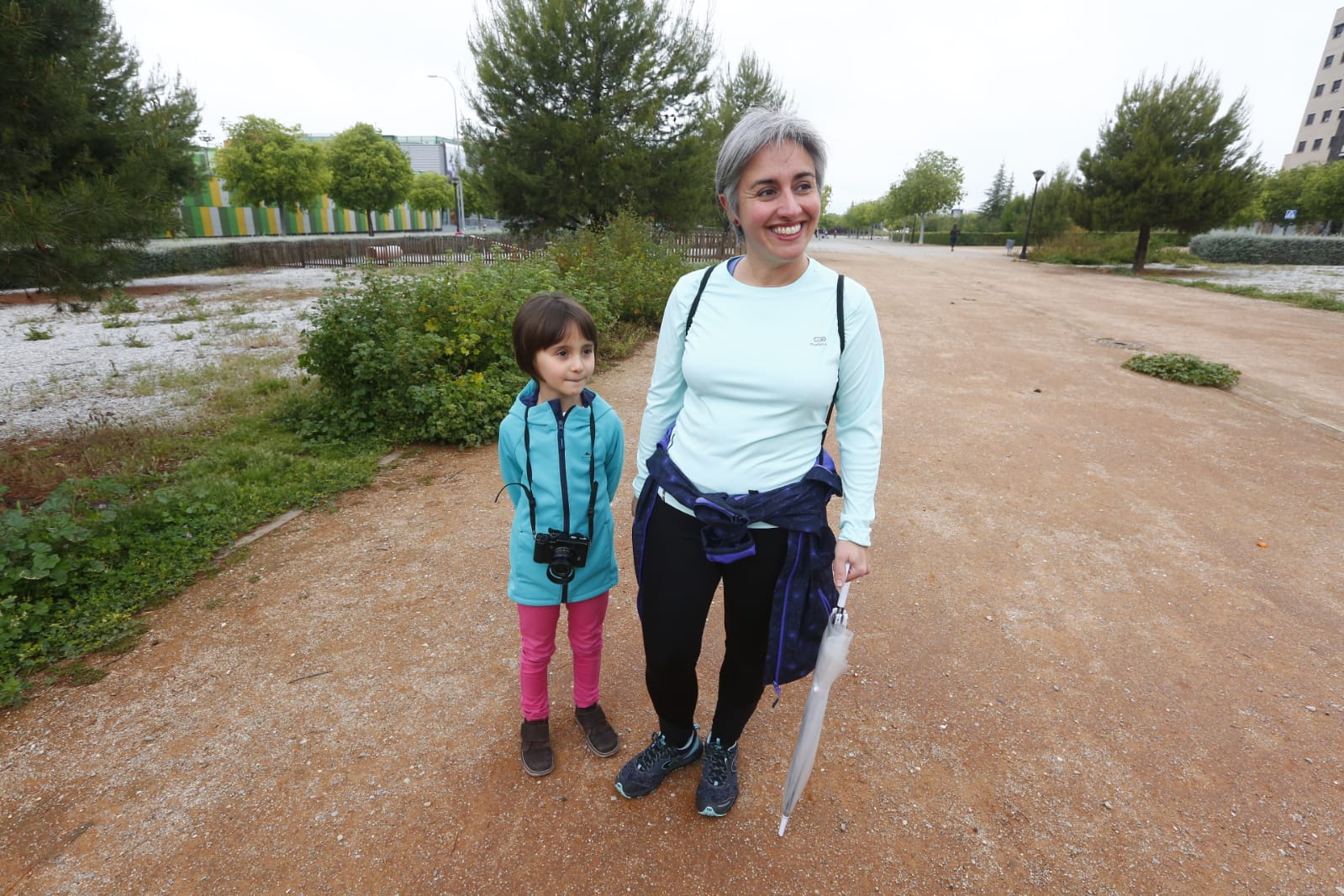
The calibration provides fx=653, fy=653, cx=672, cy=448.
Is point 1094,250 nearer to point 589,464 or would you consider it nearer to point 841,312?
point 841,312

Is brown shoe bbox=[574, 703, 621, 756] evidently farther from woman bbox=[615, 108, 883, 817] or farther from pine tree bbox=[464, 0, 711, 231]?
→ pine tree bbox=[464, 0, 711, 231]

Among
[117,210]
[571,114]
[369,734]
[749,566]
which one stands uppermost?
[571,114]

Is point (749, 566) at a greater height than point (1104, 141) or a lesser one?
lesser

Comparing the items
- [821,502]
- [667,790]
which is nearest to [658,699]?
[667,790]

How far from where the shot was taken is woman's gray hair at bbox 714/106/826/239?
164 centimetres

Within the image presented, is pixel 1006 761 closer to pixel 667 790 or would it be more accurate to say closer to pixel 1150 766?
pixel 1150 766

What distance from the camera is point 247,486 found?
14.0 ft

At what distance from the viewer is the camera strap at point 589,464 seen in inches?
82.1

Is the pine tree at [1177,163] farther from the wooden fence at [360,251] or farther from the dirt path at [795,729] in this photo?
the dirt path at [795,729]

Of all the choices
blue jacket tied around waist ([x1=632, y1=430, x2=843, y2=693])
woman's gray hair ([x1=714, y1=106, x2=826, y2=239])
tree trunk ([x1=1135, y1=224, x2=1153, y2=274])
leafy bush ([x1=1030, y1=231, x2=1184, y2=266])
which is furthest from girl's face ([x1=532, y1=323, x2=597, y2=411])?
leafy bush ([x1=1030, y1=231, x2=1184, y2=266])

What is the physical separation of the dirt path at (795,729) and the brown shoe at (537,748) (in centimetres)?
5

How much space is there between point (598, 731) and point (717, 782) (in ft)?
1.63

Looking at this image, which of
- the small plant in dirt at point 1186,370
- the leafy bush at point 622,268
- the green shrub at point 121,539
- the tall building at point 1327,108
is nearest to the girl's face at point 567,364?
the green shrub at point 121,539

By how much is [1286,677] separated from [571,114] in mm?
17228
